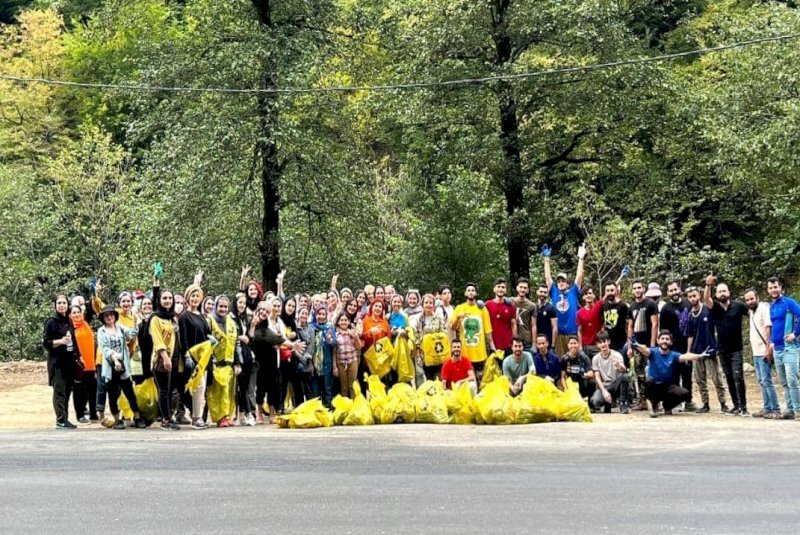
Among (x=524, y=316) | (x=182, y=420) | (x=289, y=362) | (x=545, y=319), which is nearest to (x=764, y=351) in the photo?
(x=545, y=319)

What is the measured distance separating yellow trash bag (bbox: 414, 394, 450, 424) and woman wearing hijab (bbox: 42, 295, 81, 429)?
521 cm

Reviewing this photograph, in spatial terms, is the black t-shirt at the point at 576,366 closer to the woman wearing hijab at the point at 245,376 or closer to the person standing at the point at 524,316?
the person standing at the point at 524,316

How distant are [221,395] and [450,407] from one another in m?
3.44

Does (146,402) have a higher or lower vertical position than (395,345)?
lower

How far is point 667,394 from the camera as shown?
17766 millimetres

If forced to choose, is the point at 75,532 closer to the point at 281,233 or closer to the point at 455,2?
the point at 281,233

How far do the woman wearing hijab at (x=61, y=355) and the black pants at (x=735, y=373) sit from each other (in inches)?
391

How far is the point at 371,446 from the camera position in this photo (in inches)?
552

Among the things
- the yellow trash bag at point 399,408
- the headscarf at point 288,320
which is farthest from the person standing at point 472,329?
the headscarf at point 288,320

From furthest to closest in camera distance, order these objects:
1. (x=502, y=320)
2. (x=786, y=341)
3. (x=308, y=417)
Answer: (x=502, y=320) → (x=786, y=341) → (x=308, y=417)

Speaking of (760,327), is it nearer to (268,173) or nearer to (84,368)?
(84,368)

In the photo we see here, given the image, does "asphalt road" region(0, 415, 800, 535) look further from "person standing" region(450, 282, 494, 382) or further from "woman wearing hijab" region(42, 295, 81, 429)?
"person standing" region(450, 282, 494, 382)

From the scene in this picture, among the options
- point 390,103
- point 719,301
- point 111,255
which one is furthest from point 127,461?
point 111,255

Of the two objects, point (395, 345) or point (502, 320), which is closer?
point (395, 345)
